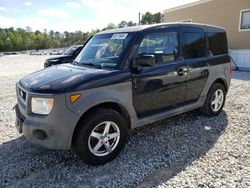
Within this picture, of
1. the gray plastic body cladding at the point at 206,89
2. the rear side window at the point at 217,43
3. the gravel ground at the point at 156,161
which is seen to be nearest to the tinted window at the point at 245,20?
the rear side window at the point at 217,43

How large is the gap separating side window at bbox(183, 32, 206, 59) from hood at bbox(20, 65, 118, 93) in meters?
1.66

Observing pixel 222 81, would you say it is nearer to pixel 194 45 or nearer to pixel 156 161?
pixel 194 45

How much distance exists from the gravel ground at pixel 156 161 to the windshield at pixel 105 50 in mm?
1428

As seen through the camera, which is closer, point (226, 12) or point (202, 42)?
point (202, 42)

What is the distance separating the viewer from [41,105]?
288 cm

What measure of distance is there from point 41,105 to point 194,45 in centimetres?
297

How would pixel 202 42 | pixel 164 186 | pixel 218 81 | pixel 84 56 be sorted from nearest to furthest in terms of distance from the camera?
pixel 164 186
pixel 84 56
pixel 202 42
pixel 218 81

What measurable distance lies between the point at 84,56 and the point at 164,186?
2.48 metres

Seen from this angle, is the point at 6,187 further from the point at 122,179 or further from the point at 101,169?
the point at 122,179

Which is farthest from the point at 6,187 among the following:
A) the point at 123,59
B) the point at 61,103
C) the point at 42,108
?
the point at 123,59

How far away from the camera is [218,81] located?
195 inches

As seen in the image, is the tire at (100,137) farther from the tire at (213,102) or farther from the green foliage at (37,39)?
the green foliage at (37,39)

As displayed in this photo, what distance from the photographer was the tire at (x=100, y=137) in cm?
301

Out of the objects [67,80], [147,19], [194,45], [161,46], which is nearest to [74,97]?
[67,80]
